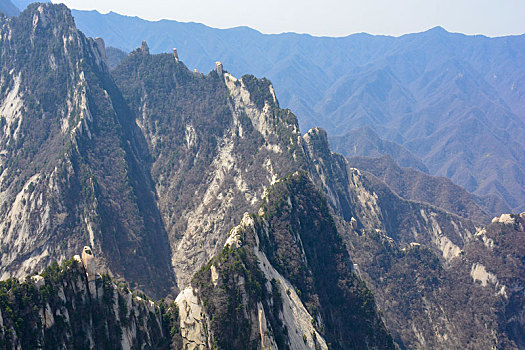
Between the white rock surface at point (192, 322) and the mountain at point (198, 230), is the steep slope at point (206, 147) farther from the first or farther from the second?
the white rock surface at point (192, 322)

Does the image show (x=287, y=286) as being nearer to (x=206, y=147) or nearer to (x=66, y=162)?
(x=66, y=162)

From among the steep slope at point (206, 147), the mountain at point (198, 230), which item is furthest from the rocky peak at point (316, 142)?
the steep slope at point (206, 147)

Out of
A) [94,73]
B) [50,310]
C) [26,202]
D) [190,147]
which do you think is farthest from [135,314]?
[94,73]

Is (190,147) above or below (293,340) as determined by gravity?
above

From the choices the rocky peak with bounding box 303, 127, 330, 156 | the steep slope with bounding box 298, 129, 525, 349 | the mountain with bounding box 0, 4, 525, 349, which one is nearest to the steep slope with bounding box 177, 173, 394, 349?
the mountain with bounding box 0, 4, 525, 349

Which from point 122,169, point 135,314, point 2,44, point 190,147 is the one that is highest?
point 2,44

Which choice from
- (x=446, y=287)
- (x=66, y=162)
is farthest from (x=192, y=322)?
(x=446, y=287)

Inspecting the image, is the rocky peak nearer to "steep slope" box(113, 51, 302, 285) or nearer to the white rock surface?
"steep slope" box(113, 51, 302, 285)

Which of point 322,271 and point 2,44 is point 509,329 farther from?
point 2,44
